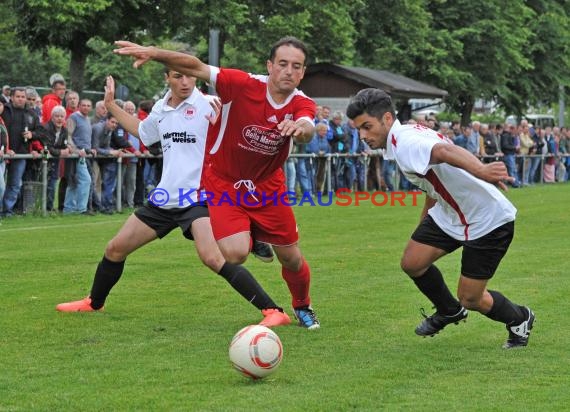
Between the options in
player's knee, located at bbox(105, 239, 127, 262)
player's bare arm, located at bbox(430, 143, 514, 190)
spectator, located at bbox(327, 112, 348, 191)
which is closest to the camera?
player's bare arm, located at bbox(430, 143, 514, 190)

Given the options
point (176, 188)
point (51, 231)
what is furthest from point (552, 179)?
point (176, 188)

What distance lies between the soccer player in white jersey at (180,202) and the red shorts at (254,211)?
31 cm

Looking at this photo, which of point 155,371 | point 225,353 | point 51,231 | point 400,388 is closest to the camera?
point 400,388

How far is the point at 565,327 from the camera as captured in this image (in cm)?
834

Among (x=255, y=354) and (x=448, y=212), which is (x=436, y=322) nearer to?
(x=448, y=212)

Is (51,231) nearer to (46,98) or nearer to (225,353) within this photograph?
(46,98)

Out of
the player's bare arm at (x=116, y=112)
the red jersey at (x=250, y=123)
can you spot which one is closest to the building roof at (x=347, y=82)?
the player's bare arm at (x=116, y=112)

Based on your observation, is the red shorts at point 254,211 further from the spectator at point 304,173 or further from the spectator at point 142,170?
the spectator at point 304,173

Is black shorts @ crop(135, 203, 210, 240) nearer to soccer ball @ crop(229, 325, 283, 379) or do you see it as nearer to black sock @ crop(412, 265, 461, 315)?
black sock @ crop(412, 265, 461, 315)

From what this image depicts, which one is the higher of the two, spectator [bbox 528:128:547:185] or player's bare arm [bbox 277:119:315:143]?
player's bare arm [bbox 277:119:315:143]

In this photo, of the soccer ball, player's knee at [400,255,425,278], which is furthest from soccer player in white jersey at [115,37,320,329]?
the soccer ball

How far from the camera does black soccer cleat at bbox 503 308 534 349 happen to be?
7566mm

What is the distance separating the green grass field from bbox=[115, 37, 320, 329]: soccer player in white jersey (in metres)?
0.69

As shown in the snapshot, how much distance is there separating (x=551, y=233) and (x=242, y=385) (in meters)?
11.0
